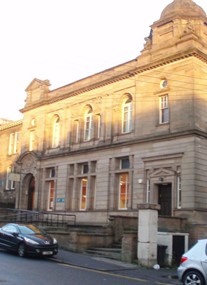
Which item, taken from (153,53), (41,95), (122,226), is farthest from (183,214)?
(41,95)

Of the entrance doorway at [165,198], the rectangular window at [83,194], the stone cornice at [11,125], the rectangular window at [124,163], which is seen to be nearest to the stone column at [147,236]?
the entrance doorway at [165,198]

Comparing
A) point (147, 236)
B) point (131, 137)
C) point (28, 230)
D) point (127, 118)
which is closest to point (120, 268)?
point (147, 236)

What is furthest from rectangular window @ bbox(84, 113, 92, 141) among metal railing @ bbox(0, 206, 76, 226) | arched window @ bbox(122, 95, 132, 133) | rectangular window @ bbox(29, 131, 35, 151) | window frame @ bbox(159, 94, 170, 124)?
window frame @ bbox(159, 94, 170, 124)

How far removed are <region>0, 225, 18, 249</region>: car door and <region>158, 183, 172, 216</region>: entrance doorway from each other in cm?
1021

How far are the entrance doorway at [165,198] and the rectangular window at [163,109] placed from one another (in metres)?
4.10

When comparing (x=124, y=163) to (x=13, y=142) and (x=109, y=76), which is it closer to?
(x=109, y=76)

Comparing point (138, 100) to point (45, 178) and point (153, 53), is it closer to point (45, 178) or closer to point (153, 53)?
point (153, 53)

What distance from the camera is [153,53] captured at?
28297 mm

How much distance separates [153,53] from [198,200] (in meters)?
10.3

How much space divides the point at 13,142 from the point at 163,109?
2123 cm

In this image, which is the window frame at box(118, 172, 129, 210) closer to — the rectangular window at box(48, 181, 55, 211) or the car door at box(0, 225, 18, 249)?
the rectangular window at box(48, 181, 55, 211)

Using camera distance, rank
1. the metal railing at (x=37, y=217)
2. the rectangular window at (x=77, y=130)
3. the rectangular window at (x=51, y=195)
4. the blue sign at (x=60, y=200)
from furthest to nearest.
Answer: the rectangular window at (x=51, y=195) < the rectangular window at (x=77, y=130) < the blue sign at (x=60, y=200) < the metal railing at (x=37, y=217)

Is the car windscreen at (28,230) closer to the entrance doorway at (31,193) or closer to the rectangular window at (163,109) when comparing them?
the rectangular window at (163,109)

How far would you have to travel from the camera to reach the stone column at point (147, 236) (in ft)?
60.7
